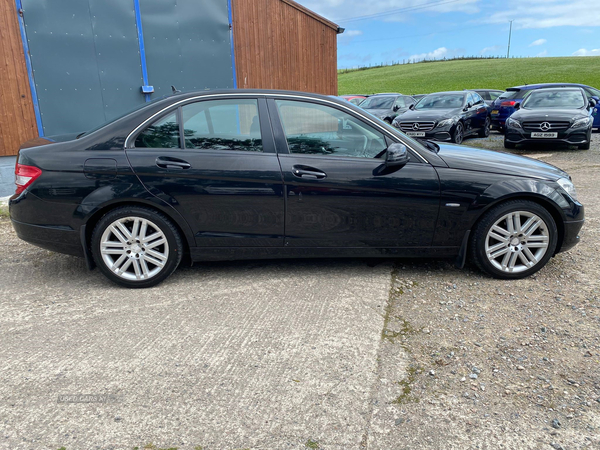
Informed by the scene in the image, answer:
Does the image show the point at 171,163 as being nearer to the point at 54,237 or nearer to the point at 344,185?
the point at 54,237

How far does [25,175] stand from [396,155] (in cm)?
302

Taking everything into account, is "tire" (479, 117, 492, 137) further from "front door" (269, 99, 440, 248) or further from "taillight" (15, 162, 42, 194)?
"taillight" (15, 162, 42, 194)

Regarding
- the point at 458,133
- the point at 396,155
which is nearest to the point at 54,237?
the point at 396,155

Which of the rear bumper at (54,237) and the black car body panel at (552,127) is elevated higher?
the black car body panel at (552,127)

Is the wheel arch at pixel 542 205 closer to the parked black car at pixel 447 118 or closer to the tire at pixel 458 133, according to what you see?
the parked black car at pixel 447 118

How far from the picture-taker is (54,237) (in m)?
3.95

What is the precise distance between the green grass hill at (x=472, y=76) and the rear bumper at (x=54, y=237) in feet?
157

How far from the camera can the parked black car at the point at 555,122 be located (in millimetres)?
11734

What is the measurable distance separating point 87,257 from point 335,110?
7.96ft

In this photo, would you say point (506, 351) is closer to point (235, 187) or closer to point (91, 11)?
point (235, 187)

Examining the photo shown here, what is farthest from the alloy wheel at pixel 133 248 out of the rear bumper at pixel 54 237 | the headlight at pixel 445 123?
the headlight at pixel 445 123

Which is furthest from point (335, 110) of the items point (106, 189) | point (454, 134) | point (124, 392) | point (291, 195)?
point (454, 134)

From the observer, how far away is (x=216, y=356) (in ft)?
9.84

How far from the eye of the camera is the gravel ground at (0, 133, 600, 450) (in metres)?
2.35
